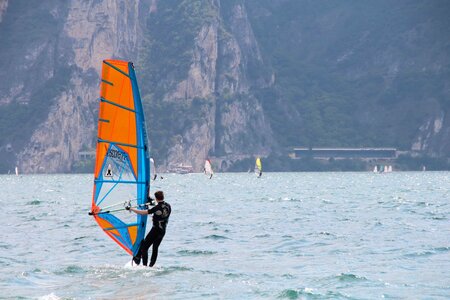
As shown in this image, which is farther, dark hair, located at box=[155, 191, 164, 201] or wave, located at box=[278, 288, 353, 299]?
dark hair, located at box=[155, 191, 164, 201]

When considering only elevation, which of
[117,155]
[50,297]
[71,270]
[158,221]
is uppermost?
[117,155]

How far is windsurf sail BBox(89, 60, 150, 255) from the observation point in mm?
26141

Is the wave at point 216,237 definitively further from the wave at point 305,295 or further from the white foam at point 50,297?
the white foam at point 50,297

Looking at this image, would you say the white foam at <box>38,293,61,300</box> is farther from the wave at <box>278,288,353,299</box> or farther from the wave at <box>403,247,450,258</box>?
the wave at <box>403,247,450,258</box>

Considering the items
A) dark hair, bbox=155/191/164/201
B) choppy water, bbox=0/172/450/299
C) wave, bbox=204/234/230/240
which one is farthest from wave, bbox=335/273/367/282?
wave, bbox=204/234/230/240

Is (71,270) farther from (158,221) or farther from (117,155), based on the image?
(117,155)

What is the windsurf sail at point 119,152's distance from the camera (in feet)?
85.8

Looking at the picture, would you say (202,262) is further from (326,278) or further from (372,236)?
(372,236)

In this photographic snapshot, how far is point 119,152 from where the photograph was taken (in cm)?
2656

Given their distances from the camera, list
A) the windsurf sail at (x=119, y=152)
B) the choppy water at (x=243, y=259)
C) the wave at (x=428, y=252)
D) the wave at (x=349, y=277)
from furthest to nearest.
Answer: the wave at (x=428, y=252) < the wave at (x=349, y=277) < the windsurf sail at (x=119, y=152) < the choppy water at (x=243, y=259)

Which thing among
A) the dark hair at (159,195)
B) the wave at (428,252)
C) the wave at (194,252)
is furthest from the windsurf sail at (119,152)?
the wave at (428,252)

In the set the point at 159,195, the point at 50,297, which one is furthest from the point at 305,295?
the point at 50,297

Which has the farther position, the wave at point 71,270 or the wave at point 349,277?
the wave at point 71,270

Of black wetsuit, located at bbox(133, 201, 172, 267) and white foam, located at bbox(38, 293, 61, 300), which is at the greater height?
black wetsuit, located at bbox(133, 201, 172, 267)
